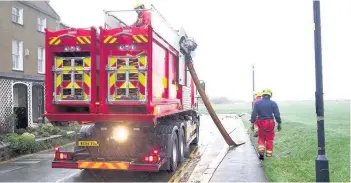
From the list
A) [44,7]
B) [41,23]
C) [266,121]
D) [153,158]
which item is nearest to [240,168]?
[266,121]

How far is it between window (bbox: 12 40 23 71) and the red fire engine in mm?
12176

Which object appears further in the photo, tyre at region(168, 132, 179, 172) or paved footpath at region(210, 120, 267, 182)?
tyre at region(168, 132, 179, 172)

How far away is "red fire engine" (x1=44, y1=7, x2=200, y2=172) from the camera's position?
7465 millimetres

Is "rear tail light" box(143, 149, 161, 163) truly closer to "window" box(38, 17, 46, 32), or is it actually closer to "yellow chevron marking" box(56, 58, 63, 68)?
"yellow chevron marking" box(56, 58, 63, 68)

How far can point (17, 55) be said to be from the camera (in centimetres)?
1931

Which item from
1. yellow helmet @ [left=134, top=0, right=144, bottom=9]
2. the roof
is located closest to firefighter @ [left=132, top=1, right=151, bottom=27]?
yellow helmet @ [left=134, top=0, right=144, bottom=9]

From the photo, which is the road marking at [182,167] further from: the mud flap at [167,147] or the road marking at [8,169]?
the road marking at [8,169]

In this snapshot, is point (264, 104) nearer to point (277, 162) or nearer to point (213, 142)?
point (277, 162)

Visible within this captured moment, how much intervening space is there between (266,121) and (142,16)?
13.6 feet

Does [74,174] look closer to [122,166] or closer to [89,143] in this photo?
[89,143]

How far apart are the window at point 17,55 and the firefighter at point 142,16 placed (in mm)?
12243

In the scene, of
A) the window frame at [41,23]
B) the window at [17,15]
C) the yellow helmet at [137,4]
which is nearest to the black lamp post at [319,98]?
the yellow helmet at [137,4]

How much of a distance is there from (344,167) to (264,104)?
2616mm

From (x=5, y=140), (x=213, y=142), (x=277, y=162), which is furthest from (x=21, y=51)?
(x=277, y=162)
